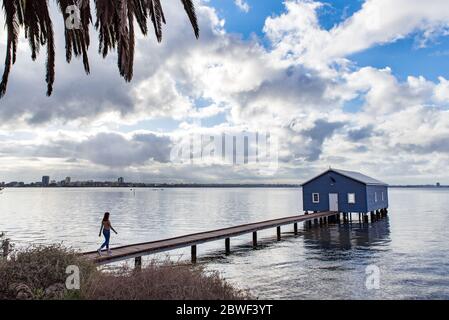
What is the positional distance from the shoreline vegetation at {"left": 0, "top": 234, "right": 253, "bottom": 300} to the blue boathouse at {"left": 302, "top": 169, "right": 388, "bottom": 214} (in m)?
41.9

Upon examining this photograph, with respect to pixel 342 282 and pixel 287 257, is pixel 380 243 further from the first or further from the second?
pixel 342 282

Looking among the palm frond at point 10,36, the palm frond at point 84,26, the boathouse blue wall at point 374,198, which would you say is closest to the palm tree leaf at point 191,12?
the palm frond at point 84,26

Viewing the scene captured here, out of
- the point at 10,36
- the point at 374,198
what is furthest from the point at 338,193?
the point at 10,36

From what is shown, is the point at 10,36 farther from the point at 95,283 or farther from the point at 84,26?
the point at 95,283

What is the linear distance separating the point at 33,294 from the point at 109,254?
9780 millimetres

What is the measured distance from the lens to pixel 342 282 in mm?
18266

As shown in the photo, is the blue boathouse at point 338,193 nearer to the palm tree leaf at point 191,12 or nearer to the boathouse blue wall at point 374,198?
the boathouse blue wall at point 374,198

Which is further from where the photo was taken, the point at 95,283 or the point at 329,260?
the point at 329,260

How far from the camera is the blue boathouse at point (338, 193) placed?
1917 inches

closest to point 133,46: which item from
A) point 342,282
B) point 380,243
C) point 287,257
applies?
point 342,282

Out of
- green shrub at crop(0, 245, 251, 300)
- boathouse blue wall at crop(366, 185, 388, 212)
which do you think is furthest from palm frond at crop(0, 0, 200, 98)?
boathouse blue wall at crop(366, 185, 388, 212)

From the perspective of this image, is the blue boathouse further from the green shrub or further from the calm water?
the green shrub

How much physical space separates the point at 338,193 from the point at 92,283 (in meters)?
45.1

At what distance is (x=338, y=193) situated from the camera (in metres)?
50.0
